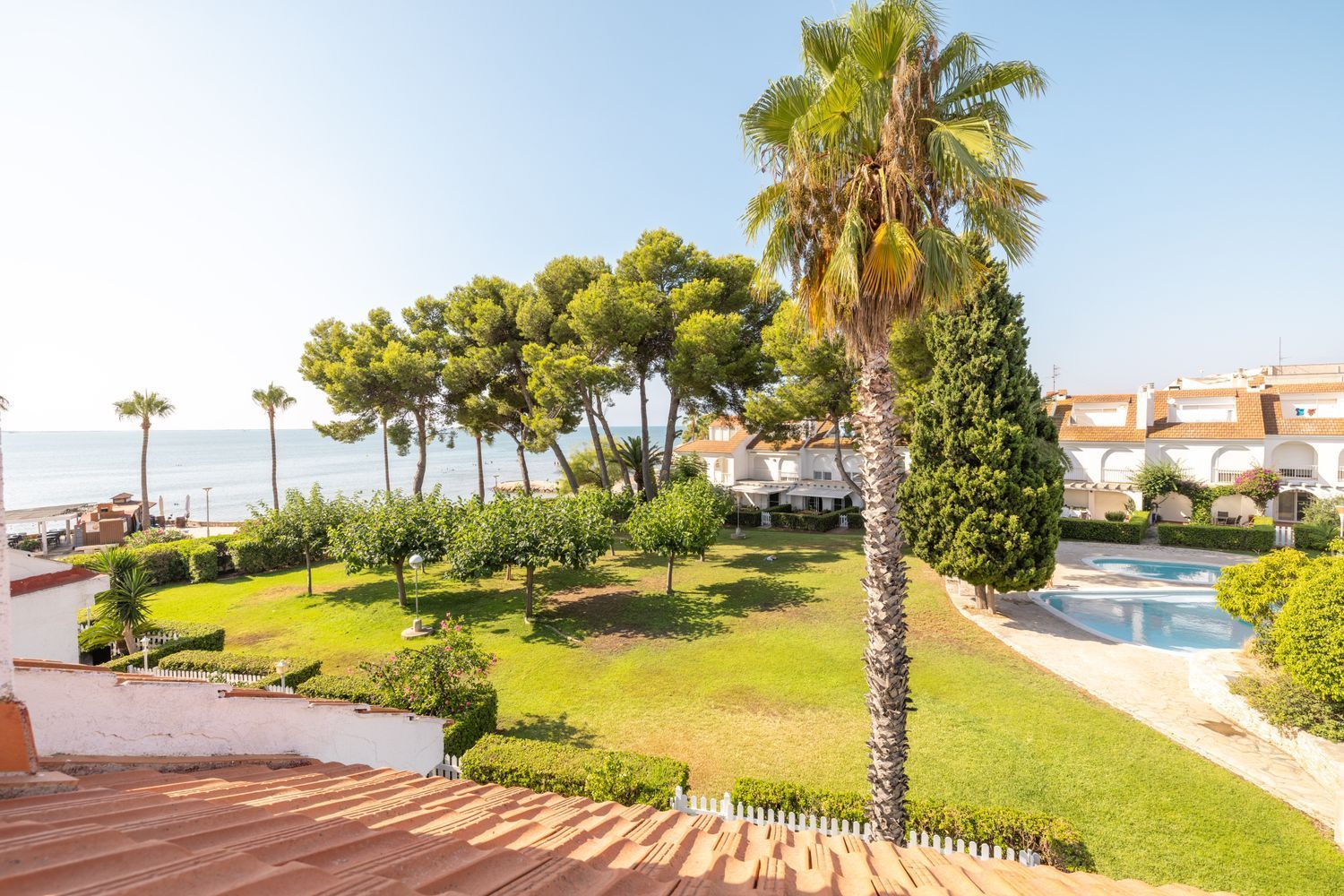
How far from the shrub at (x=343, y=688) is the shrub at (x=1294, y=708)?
17224 mm

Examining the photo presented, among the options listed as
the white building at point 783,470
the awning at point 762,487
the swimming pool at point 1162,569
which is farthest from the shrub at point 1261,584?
the awning at point 762,487

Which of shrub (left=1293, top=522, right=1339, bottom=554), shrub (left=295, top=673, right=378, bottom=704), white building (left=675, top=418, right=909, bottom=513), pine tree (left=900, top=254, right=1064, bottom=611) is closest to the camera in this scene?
shrub (left=295, top=673, right=378, bottom=704)

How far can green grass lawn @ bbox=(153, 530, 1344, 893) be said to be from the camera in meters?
8.51

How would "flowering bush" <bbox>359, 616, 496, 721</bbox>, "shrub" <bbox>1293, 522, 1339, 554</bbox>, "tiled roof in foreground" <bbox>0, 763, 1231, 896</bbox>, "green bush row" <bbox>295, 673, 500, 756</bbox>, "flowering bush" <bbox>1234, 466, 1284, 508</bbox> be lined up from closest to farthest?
"tiled roof in foreground" <bbox>0, 763, 1231, 896</bbox>
"green bush row" <bbox>295, 673, 500, 756</bbox>
"flowering bush" <bbox>359, 616, 496, 721</bbox>
"shrub" <bbox>1293, 522, 1339, 554</bbox>
"flowering bush" <bbox>1234, 466, 1284, 508</bbox>

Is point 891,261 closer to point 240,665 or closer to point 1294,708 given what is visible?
point 1294,708

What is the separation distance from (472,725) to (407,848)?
27.4 ft

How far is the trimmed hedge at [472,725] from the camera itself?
9867 mm

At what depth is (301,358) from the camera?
3444 centimetres

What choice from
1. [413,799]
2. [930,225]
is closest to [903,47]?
[930,225]

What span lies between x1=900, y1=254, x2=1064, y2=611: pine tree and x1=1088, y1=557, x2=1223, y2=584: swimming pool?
10655 millimetres

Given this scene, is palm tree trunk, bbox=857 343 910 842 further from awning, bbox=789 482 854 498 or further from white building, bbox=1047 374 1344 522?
white building, bbox=1047 374 1344 522

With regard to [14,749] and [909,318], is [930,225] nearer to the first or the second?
[909,318]

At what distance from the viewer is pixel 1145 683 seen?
44.3ft

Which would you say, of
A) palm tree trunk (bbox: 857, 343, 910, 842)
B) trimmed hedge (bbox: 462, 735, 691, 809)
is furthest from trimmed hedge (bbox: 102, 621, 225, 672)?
palm tree trunk (bbox: 857, 343, 910, 842)
